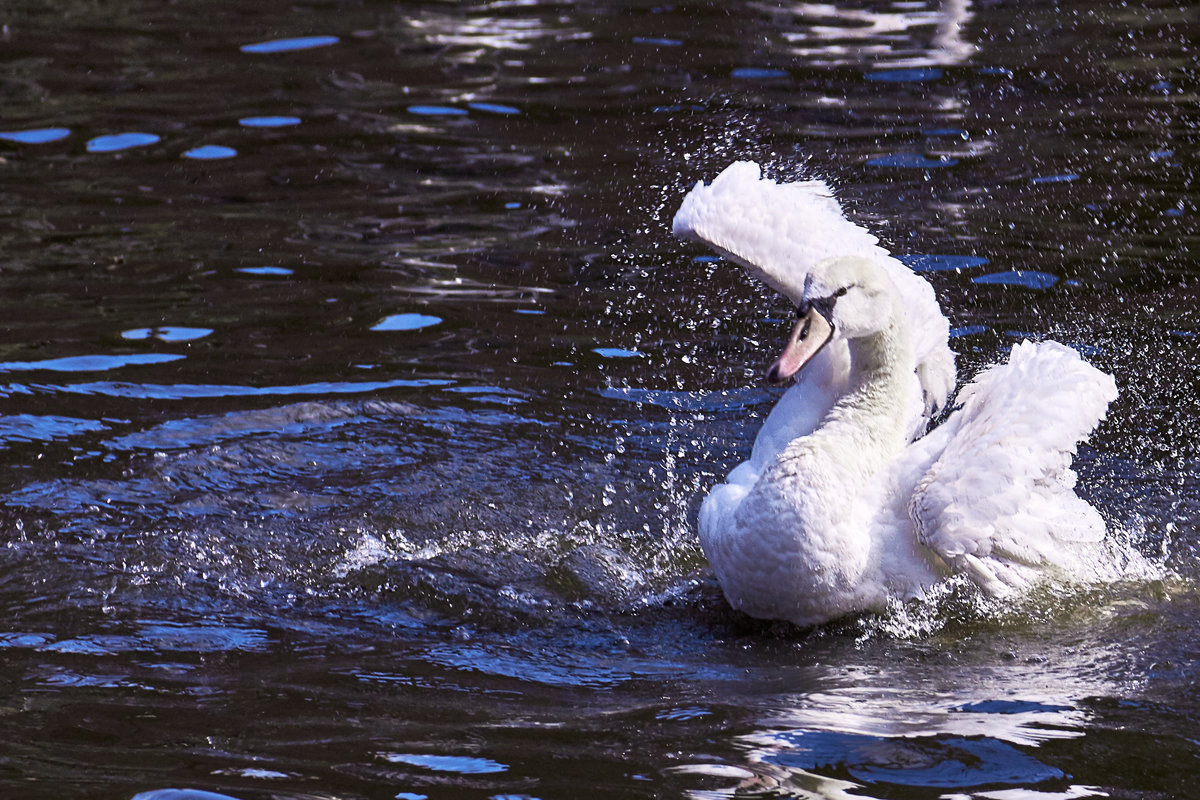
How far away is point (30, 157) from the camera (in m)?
11.3

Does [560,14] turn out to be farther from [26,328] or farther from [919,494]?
[919,494]

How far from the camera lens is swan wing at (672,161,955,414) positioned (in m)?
6.01

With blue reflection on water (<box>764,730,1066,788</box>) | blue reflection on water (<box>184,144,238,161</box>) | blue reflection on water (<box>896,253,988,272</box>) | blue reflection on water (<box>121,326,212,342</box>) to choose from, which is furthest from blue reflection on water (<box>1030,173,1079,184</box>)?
blue reflection on water (<box>764,730,1066,788</box>)

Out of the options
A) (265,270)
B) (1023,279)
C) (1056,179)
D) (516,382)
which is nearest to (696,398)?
(516,382)

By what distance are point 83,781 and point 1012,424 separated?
2983 mm

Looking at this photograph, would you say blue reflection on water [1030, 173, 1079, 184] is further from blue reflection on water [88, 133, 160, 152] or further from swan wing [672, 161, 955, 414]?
blue reflection on water [88, 133, 160, 152]

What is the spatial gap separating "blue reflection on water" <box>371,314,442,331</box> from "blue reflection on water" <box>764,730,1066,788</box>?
15.3 ft

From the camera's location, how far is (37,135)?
1180cm

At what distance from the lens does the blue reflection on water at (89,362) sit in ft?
25.6

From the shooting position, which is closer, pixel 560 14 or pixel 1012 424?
pixel 1012 424

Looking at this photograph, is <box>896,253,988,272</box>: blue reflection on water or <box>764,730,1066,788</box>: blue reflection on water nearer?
<box>764,730,1066,788</box>: blue reflection on water

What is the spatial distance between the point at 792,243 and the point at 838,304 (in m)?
0.92

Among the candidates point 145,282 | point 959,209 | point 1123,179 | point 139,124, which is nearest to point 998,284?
point 959,209

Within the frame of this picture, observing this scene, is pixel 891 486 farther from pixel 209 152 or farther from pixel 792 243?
pixel 209 152
